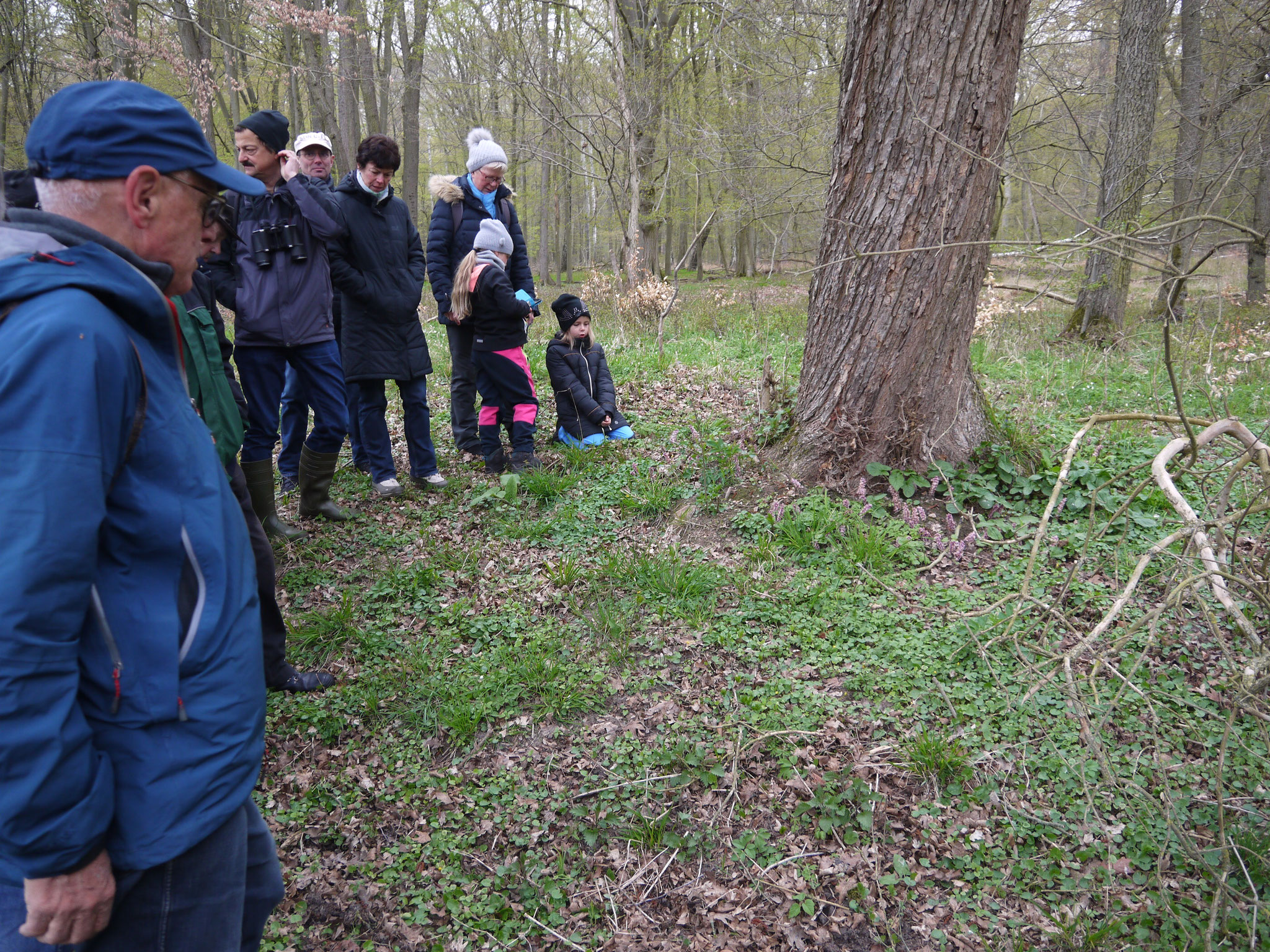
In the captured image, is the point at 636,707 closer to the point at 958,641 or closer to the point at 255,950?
the point at 958,641

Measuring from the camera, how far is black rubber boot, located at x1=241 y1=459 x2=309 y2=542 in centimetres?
443

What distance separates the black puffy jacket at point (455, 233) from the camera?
564 centimetres

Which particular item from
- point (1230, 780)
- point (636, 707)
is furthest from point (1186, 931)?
point (636, 707)

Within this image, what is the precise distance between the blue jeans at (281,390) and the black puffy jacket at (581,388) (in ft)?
5.81

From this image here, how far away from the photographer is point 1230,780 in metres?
2.66

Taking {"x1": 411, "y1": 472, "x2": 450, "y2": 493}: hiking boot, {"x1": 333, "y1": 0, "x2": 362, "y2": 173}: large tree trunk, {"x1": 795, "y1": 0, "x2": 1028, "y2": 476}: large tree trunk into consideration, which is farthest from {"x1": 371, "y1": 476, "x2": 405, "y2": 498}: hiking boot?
{"x1": 333, "y1": 0, "x2": 362, "y2": 173}: large tree trunk

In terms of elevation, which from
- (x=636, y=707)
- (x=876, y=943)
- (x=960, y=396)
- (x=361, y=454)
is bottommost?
(x=876, y=943)

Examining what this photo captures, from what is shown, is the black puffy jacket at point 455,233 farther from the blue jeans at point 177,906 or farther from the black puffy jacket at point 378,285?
the blue jeans at point 177,906

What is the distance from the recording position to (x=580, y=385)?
6039 mm

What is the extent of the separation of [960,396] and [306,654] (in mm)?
4016

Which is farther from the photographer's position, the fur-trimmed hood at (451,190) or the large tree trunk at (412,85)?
the large tree trunk at (412,85)

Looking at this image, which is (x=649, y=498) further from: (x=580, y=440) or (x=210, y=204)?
(x=210, y=204)

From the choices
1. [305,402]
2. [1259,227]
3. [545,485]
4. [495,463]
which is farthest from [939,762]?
[1259,227]

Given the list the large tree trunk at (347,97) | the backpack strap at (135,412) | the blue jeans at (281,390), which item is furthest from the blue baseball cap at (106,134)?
the large tree trunk at (347,97)
